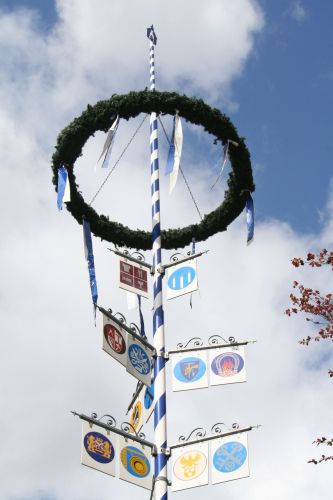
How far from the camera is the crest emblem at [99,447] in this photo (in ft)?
26.6

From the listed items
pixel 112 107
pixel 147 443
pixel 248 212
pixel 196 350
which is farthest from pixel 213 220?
pixel 147 443

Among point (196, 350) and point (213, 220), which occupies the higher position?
point (213, 220)

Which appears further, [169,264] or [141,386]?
[169,264]

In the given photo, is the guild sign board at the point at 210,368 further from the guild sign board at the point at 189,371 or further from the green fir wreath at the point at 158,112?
the green fir wreath at the point at 158,112

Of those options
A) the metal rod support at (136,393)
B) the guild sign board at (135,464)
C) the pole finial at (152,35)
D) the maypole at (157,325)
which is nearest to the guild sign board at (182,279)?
the maypole at (157,325)

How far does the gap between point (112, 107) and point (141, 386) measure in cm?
444

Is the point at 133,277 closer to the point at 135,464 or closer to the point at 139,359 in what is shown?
the point at 139,359

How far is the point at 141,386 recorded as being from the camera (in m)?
9.69

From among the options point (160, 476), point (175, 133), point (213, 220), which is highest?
point (175, 133)

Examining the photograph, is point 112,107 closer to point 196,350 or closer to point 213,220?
point 213,220

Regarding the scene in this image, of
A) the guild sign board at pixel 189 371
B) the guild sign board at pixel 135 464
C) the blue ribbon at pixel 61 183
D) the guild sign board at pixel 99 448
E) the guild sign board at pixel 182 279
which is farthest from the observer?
the blue ribbon at pixel 61 183

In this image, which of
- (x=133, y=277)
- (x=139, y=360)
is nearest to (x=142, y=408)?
(x=139, y=360)

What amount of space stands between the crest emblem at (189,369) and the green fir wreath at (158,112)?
131 inches

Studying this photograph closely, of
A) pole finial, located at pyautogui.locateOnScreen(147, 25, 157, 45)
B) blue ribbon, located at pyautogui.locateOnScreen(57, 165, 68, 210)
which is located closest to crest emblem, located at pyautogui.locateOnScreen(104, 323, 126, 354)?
blue ribbon, located at pyautogui.locateOnScreen(57, 165, 68, 210)
